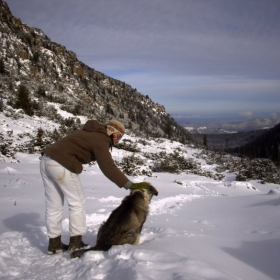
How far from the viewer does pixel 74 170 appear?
11.4ft

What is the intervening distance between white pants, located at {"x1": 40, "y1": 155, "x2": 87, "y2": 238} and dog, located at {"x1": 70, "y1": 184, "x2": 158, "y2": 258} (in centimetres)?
36

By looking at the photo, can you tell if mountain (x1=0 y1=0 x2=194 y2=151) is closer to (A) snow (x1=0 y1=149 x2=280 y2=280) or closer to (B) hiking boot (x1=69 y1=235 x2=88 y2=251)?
(A) snow (x1=0 y1=149 x2=280 y2=280)

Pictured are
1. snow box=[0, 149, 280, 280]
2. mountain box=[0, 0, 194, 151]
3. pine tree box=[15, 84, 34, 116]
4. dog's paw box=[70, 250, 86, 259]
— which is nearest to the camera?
snow box=[0, 149, 280, 280]

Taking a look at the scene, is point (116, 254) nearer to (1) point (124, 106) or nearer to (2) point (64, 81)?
(2) point (64, 81)

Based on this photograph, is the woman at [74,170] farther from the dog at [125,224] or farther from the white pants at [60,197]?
the dog at [125,224]

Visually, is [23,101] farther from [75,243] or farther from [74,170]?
[75,243]

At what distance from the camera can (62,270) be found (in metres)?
2.98

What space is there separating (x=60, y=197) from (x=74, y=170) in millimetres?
497

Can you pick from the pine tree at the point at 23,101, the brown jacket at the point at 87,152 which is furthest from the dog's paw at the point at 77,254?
the pine tree at the point at 23,101

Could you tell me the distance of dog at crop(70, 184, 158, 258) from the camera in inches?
130

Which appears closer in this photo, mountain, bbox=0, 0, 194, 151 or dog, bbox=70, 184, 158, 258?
dog, bbox=70, 184, 158, 258

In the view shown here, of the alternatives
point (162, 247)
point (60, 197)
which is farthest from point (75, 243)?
point (162, 247)

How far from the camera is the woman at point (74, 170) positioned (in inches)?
133

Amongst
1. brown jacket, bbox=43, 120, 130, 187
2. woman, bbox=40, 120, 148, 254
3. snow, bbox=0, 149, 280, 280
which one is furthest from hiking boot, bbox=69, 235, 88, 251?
brown jacket, bbox=43, 120, 130, 187
